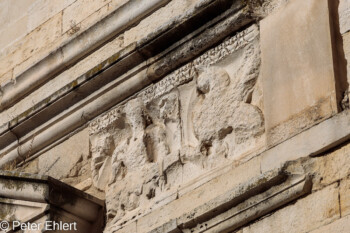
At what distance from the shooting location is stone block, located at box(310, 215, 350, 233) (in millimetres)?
4996

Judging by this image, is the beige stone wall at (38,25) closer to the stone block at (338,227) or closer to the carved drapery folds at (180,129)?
the carved drapery folds at (180,129)

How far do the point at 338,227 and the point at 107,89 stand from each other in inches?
79.9

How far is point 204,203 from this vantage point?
5.67 metres

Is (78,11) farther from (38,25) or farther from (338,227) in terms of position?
(338,227)

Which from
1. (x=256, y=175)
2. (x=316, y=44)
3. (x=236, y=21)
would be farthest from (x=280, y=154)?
(x=236, y=21)

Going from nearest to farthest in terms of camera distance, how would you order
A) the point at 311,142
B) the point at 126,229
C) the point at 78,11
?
the point at 311,142
the point at 126,229
the point at 78,11

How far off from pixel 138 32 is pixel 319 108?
1.69 m

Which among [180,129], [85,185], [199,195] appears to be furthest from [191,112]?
[85,185]

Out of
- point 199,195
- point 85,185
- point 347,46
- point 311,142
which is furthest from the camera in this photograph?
point 85,185

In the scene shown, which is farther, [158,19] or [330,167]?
[158,19]

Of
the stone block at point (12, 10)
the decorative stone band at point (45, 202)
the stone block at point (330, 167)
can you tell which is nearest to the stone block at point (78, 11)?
the stone block at point (12, 10)

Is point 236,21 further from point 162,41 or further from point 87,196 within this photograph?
→ point 87,196

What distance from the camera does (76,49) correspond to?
715cm

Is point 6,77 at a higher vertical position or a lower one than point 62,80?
higher
